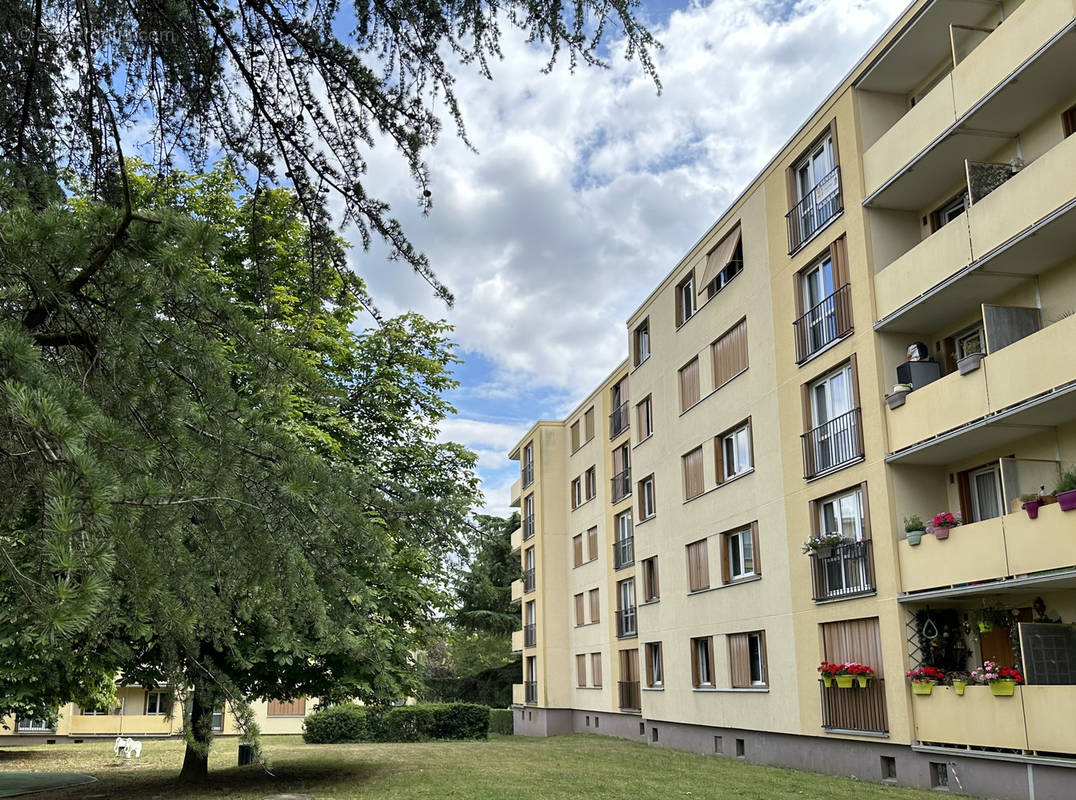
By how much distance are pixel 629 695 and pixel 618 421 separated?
10.3m

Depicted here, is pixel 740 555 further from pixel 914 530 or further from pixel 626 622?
pixel 626 622

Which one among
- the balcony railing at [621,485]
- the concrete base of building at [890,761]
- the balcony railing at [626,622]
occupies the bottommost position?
the concrete base of building at [890,761]

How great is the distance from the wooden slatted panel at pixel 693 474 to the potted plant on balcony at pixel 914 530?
30.4 feet

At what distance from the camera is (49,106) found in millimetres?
5449

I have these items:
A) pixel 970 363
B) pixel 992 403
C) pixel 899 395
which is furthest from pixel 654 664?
pixel 992 403

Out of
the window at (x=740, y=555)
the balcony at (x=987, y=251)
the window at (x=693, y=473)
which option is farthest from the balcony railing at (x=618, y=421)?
the balcony at (x=987, y=251)

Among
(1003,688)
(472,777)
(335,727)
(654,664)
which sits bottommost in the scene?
(335,727)

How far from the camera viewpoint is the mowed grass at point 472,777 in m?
15.1

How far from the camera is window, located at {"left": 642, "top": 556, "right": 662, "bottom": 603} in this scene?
29694 mm

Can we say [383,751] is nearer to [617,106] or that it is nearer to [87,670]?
[87,670]

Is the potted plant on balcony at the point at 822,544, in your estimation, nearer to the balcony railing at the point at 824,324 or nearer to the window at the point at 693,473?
the balcony railing at the point at 824,324

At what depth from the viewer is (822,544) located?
58.6 ft

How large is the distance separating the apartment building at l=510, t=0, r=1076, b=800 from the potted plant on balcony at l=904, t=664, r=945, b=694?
264 mm

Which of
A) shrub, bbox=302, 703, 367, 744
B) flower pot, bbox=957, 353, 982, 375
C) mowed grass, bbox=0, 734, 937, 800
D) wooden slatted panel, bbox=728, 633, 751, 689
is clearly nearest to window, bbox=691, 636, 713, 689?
wooden slatted panel, bbox=728, 633, 751, 689
